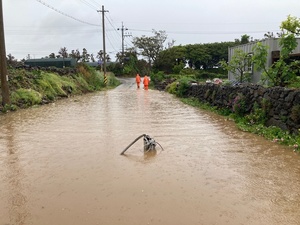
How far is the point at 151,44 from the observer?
6169cm

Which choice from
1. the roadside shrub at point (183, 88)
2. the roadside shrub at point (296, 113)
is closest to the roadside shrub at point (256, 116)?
the roadside shrub at point (296, 113)

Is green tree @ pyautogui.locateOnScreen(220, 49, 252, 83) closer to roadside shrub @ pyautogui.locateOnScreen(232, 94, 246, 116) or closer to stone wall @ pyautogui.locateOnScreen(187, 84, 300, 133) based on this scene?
stone wall @ pyautogui.locateOnScreen(187, 84, 300, 133)

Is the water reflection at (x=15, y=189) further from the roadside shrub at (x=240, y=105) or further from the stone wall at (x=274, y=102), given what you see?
the roadside shrub at (x=240, y=105)

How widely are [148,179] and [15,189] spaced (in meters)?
2.06

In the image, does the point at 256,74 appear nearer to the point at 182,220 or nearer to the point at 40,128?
the point at 40,128

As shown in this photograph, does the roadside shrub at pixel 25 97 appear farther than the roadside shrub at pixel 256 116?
Yes

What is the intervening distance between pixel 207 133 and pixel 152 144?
2660mm

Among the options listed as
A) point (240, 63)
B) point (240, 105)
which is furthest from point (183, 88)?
point (240, 105)

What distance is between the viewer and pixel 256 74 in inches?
661

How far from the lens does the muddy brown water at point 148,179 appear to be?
160 inches

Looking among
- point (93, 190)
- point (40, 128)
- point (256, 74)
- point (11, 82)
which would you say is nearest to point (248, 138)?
point (93, 190)

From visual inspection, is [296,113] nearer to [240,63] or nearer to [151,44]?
[240,63]

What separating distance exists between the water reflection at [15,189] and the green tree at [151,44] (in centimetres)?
5582

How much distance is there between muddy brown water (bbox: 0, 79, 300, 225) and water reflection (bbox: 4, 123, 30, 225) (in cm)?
1
